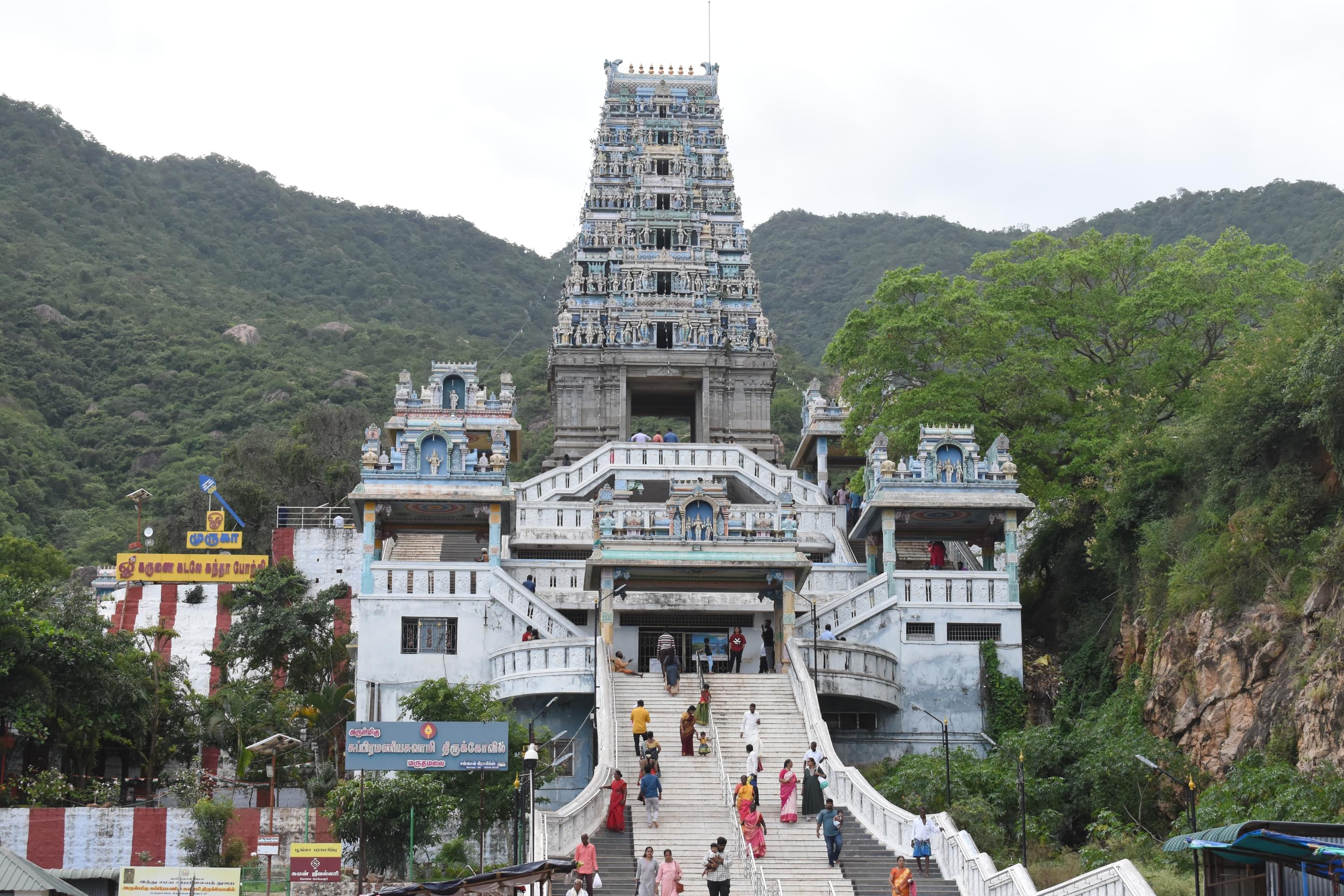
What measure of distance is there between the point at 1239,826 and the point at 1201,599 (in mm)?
15903

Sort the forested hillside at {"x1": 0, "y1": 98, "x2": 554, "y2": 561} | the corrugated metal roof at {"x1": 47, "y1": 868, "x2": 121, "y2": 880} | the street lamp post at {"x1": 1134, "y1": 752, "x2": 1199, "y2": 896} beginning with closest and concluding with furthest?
the street lamp post at {"x1": 1134, "y1": 752, "x2": 1199, "y2": 896}, the corrugated metal roof at {"x1": 47, "y1": 868, "x2": 121, "y2": 880}, the forested hillside at {"x1": 0, "y1": 98, "x2": 554, "y2": 561}

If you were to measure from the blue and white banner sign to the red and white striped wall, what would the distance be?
3.52m

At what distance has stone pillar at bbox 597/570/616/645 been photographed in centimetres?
4069

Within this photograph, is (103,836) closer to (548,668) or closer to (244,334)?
(548,668)

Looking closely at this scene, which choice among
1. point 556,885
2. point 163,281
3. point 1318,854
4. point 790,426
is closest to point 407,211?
point 163,281

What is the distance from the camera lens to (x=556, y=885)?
28.5 m

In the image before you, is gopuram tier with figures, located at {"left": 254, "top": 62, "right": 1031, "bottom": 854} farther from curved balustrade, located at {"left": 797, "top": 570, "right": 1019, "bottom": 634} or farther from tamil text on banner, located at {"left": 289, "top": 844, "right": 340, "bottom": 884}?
tamil text on banner, located at {"left": 289, "top": 844, "right": 340, "bottom": 884}

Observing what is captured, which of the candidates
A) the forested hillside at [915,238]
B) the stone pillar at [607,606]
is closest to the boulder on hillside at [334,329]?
the forested hillside at [915,238]

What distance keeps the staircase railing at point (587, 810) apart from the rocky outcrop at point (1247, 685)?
37.9 ft

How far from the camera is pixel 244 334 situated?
99.9 m

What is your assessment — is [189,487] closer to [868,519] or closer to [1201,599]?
[868,519]

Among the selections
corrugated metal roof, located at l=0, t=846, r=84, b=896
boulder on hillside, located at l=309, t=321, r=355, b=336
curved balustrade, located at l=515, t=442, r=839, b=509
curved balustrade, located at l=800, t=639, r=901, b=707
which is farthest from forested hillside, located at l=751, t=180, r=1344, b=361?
corrugated metal roof, located at l=0, t=846, r=84, b=896

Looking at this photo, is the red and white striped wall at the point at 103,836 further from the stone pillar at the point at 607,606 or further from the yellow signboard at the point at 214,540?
the yellow signboard at the point at 214,540

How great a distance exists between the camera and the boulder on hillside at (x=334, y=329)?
105m
